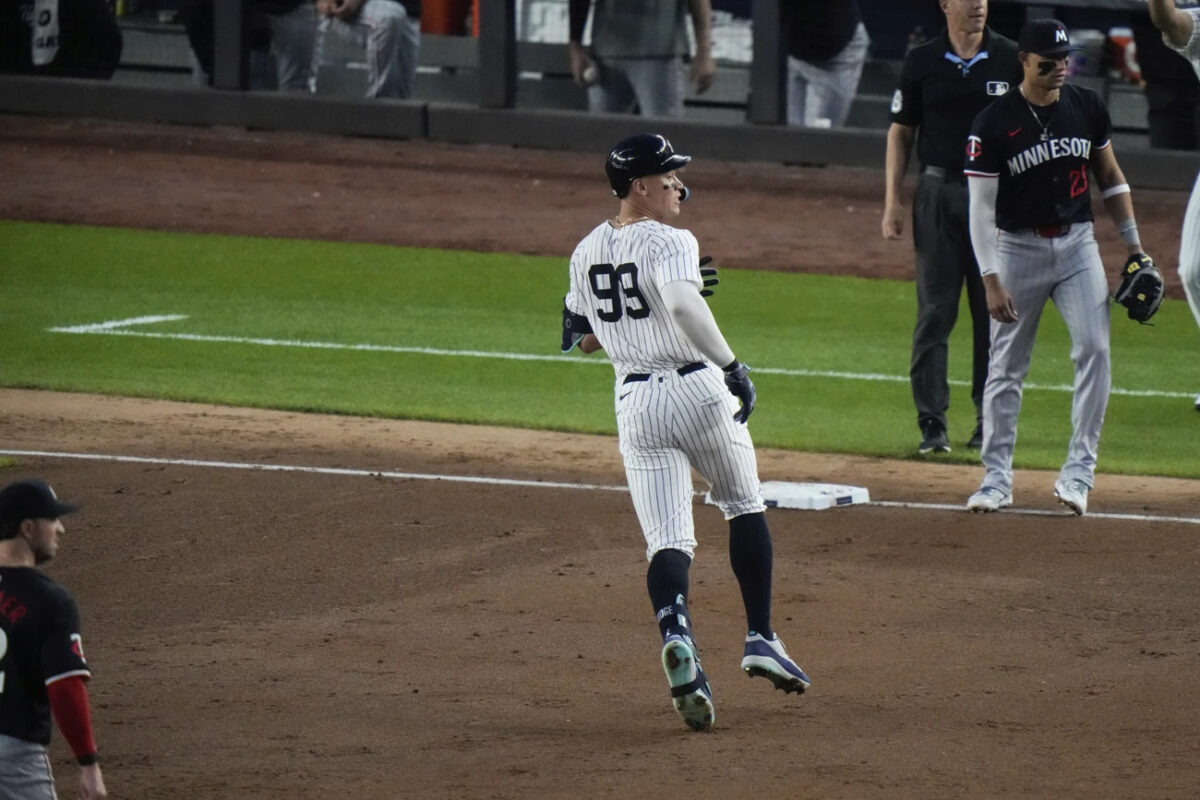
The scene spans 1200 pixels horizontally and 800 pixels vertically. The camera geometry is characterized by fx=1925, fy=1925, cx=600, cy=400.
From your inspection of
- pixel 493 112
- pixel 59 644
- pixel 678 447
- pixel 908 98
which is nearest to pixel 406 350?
pixel 908 98

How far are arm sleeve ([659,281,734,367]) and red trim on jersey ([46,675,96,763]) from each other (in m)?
2.10

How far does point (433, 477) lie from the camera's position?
8953 millimetres

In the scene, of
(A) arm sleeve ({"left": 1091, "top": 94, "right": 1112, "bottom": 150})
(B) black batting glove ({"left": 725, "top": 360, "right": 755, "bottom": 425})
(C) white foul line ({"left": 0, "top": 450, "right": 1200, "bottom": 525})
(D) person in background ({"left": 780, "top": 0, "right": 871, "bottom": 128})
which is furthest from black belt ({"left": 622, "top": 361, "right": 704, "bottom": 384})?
(D) person in background ({"left": 780, "top": 0, "right": 871, "bottom": 128})

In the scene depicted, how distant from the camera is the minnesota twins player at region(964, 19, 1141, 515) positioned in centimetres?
768

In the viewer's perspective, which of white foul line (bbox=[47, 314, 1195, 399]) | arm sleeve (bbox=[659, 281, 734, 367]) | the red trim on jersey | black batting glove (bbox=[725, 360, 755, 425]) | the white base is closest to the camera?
the red trim on jersey

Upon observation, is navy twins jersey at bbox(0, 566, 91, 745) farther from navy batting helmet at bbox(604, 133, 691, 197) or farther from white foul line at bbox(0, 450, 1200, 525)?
white foul line at bbox(0, 450, 1200, 525)

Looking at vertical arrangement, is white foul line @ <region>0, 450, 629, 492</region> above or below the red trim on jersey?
below

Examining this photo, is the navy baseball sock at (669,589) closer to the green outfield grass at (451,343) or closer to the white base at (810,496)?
the white base at (810,496)

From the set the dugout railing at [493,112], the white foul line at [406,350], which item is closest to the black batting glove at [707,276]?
the white foul line at [406,350]

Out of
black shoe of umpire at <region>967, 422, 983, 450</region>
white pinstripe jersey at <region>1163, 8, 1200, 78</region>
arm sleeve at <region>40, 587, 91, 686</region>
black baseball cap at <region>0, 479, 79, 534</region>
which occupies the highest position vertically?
white pinstripe jersey at <region>1163, 8, 1200, 78</region>

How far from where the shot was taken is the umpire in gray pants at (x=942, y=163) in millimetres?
8852

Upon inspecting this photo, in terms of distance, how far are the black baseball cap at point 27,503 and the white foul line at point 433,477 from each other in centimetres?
486

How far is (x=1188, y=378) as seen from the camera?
11.6 m

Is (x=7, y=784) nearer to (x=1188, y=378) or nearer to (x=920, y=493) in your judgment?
(x=920, y=493)
